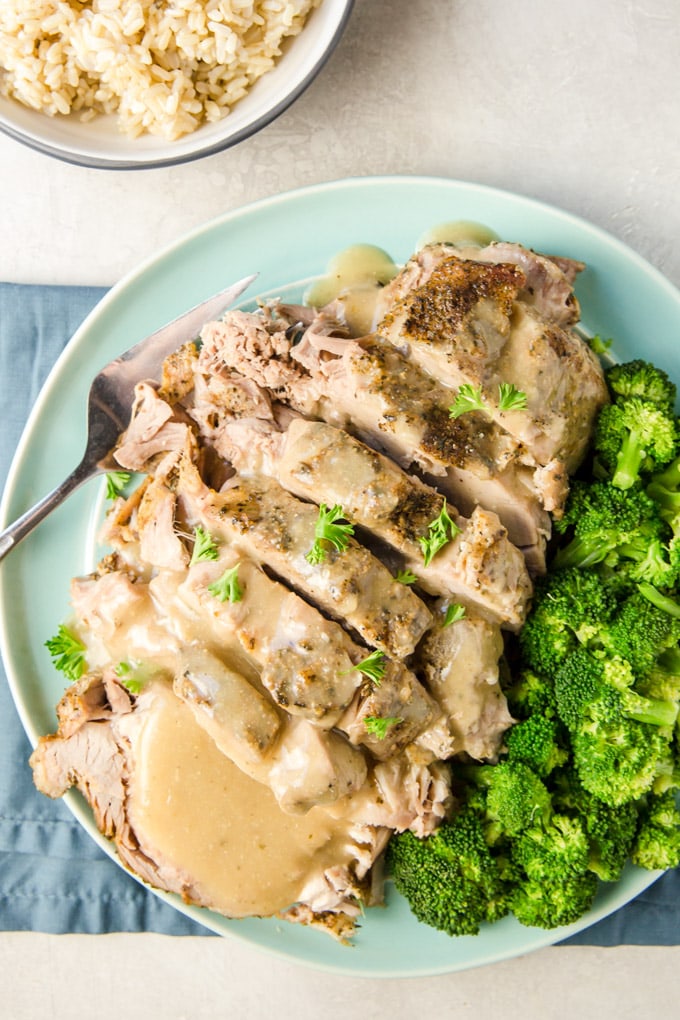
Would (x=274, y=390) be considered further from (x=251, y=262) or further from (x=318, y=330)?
(x=251, y=262)

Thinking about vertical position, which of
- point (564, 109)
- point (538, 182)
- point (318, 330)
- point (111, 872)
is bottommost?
point (111, 872)

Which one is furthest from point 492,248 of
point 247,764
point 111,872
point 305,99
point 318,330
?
point 111,872

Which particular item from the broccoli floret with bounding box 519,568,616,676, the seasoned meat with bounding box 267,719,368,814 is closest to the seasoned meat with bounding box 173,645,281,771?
the seasoned meat with bounding box 267,719,368,814

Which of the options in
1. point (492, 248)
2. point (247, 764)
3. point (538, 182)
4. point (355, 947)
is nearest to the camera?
point (247, 764)

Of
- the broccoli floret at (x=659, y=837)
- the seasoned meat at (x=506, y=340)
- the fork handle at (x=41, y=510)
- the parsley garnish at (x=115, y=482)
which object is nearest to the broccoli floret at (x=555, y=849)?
the broccoli floret at (x=659, y=837)

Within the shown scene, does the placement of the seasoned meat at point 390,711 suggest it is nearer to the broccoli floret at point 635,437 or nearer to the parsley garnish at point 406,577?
the parsley garnish at point 406,577

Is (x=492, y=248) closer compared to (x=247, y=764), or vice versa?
(x=247, y=764)
